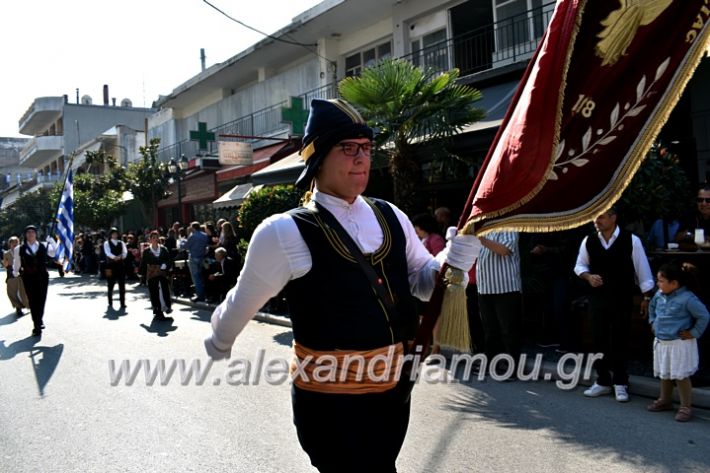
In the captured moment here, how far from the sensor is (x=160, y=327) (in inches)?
423

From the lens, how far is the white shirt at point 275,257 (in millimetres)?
2225

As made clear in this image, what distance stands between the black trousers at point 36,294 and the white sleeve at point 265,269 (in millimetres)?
9316

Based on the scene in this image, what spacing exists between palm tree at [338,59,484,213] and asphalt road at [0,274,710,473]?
397 cm

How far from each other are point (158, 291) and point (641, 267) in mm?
8919

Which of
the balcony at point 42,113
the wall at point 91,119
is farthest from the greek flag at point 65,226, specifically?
the balcony at point 42,113

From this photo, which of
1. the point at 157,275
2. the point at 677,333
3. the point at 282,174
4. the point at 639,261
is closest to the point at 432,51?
the point at 282,174

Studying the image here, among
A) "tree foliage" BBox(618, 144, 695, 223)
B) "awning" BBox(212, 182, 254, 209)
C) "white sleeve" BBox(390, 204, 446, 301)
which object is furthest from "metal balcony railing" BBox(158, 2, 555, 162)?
"white sleeve" BBox(390, 204, 446, 301)

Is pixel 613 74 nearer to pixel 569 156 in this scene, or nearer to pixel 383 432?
pixel 569 156

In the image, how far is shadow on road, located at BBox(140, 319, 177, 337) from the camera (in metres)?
10.2

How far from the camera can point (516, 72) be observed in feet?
39.2

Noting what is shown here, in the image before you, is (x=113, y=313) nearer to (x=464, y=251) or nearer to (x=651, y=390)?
(x=651, y=390)

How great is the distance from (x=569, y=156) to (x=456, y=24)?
47.6 feet

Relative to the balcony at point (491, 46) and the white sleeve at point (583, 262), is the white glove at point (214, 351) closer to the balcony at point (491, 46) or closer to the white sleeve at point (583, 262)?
the white sleeve at point (583, 262)

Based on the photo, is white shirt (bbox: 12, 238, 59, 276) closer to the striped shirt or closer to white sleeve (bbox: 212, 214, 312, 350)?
the striped shirt
